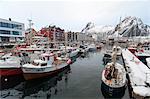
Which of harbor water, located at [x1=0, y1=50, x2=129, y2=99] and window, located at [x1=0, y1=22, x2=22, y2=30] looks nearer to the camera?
harbor water, located at [x1=0, y1=50, x2=129, y2=99]

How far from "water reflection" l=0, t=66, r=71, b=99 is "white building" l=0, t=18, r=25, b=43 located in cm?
4762

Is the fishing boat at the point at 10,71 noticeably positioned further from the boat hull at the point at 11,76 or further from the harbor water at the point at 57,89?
the harbor water at the point at 57,89

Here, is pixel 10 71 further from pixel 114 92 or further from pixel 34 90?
pixel 114 92

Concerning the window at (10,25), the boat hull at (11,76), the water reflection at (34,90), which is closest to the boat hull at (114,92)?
the water reflection at (34,90)

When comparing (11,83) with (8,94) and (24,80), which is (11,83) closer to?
(24,80)

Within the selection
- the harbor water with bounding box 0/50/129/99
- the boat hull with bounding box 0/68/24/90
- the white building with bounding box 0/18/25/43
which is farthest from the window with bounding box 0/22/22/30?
the harbor water with bounding box 0/50/129/99

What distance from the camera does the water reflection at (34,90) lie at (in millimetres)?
21316

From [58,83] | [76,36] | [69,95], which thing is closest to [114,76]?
[69,95]

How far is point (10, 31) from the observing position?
7481cm

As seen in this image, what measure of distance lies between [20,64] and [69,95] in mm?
10256

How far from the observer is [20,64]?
27.7 metres

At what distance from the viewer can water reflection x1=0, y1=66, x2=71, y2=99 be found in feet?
69.9

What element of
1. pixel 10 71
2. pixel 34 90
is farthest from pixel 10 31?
pixel 34 90

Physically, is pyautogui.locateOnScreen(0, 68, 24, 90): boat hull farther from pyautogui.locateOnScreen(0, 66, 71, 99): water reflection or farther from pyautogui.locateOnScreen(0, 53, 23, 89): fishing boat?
pyautogui.locateOnScreen(0, 66, 71, 99): water reflection
